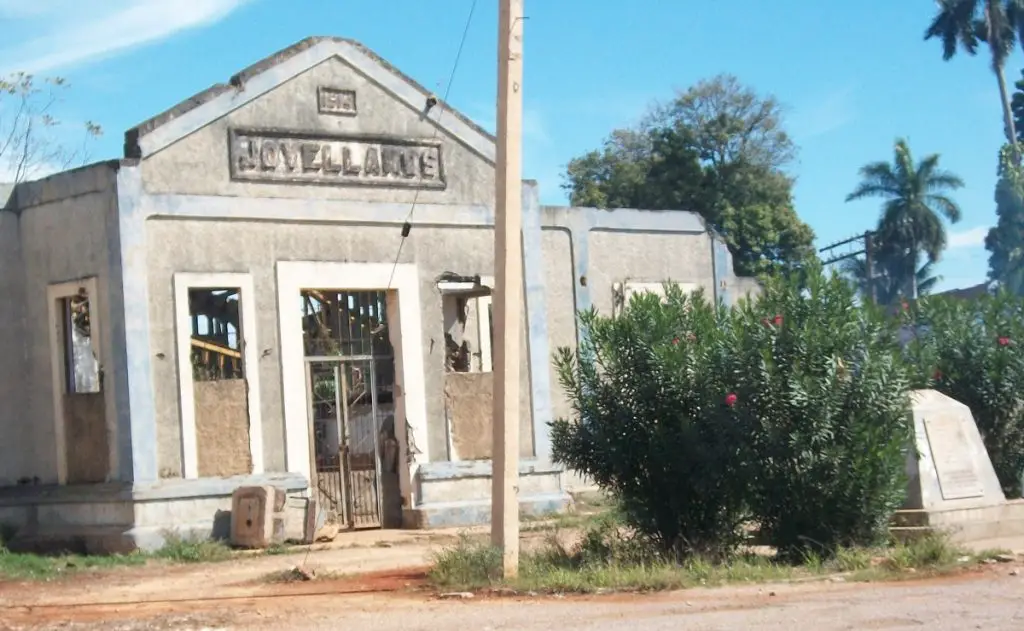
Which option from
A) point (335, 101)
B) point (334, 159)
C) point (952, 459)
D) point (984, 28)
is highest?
point (984, 28)

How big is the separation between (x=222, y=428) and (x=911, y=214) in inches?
1964

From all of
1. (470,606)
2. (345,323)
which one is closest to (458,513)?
(345,323)

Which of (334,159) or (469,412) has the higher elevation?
(334,159)

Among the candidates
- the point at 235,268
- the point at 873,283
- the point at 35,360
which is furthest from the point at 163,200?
the point at 873,283

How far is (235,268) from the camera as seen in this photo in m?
17.8

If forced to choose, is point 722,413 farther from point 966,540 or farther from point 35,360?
point 35,360

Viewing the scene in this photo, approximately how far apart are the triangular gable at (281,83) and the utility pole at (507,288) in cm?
653

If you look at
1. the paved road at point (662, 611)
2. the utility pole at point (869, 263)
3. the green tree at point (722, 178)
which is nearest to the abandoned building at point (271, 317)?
the paved road at point (662, 611)

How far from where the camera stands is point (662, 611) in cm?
1036

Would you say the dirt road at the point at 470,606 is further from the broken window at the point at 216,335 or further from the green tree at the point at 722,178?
the green tree at the point at 722,178

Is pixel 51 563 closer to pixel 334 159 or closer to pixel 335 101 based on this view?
pixel 334 159

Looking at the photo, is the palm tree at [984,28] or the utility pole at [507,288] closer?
the utility pole at [507,288]

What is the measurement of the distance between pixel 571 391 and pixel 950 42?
5146 cm

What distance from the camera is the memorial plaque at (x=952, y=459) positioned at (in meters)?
14.4
